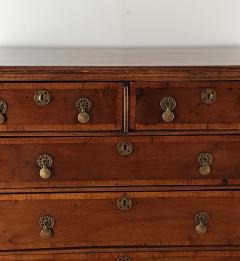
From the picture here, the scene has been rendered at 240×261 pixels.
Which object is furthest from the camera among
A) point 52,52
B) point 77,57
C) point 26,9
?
point 26,9

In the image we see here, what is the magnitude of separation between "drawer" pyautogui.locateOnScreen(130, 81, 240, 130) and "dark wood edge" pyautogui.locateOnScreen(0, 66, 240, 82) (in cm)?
2

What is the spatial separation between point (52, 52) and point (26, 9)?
28 centimetres

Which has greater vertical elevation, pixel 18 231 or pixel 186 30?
pixel 186 30

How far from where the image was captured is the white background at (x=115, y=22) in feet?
5.40

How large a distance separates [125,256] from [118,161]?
32cm

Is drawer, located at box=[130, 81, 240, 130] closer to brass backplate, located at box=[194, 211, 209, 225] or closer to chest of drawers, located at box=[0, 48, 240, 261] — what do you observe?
chest of drawers, located at box=[0, 48, 240, 261]

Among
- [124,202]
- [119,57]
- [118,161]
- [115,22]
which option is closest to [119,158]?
[118,161]

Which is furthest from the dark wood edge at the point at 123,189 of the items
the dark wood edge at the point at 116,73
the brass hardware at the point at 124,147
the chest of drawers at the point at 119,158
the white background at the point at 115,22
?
the white background at the point at 115,22

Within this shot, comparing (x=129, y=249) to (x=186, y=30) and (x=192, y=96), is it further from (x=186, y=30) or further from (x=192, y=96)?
(x=186, y=30)

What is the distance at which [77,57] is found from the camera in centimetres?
137

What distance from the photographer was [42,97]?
1152 mm

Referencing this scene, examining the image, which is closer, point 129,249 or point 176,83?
point 176,83

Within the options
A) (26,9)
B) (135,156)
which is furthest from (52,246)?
(26,9)

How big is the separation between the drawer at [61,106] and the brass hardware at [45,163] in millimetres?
88
